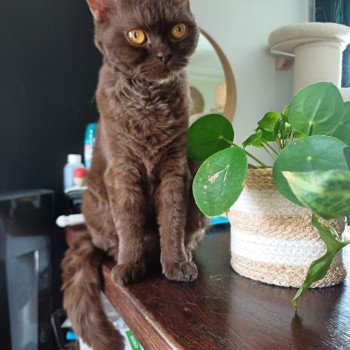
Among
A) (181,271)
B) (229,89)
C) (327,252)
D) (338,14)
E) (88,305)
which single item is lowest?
(88,305)

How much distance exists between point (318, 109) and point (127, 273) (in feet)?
1.50

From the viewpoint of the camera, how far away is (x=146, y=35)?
2.14 feet

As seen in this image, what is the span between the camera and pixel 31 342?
1.08 metres

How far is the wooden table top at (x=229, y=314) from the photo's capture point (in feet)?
1.31

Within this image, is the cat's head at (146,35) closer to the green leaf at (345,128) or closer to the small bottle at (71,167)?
the green leaf at (345,128)

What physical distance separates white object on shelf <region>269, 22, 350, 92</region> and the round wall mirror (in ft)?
0.90

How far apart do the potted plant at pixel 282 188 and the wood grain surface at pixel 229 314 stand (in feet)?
0.12

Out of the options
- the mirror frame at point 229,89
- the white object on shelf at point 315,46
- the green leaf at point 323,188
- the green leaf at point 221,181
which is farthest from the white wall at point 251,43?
the green leaf at point 323,188

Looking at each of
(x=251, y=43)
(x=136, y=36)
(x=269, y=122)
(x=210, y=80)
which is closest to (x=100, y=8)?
(x=136, y=36)

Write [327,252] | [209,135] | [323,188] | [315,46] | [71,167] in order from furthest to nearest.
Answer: [315,46]
[71,167]
[209,135]
[327,252]
[323,188]

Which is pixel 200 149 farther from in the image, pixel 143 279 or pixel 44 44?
pixel 44 44

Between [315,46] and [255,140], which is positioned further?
[315,46]

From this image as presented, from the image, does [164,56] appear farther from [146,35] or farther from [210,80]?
[210,80]

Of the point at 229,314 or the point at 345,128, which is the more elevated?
the point at 345,128
